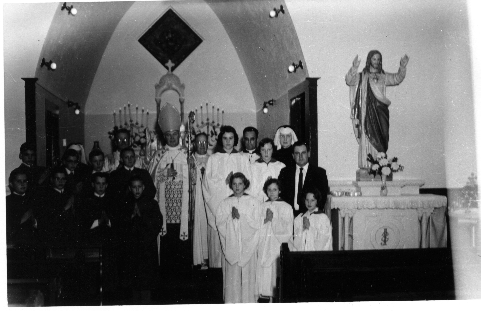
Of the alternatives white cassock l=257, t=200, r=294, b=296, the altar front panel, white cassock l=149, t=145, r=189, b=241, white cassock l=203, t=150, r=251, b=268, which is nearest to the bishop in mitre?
white cassock l=149, t=145, r=189, b=241

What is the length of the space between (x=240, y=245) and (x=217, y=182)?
44.8 inches

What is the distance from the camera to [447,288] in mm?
3363

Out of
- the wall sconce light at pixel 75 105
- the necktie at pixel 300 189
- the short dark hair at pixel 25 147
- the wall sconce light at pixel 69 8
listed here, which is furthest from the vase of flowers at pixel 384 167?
the wall sconce light at pixel 75 105

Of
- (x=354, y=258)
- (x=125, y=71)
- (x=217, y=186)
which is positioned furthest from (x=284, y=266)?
(x=125, y=71)

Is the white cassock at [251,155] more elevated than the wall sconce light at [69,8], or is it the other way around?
the wall sconce light at [69,8]

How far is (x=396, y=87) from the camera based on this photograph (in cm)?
629

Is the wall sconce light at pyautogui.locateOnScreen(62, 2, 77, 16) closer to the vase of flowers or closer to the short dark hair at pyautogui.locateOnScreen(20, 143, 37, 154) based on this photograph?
the short dark hair at pyautogui.locateOnScreen(20, 143, 37, 154)

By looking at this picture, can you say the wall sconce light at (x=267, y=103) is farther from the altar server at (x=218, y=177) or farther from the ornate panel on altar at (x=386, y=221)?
the ornate panel on altar at (x=386, y=221)

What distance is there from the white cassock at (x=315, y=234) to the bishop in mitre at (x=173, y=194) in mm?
1810

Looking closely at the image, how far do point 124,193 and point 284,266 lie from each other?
8.67 ft

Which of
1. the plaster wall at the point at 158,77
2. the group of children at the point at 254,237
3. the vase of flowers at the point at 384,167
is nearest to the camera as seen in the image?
the group of children at the point at 254,237

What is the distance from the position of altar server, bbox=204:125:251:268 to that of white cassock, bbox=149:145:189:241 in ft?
1.55

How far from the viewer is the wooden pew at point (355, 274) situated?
3.28 m

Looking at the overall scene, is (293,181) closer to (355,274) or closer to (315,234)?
(315,234)
